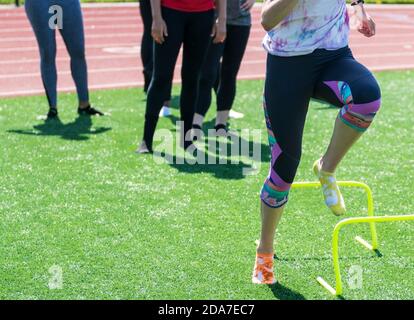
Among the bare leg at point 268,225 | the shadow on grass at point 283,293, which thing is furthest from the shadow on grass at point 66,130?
the shadow on grass at point 283,293

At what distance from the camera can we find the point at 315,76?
12.9ft

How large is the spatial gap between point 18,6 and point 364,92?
17565mm

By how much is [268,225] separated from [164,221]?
1.14m

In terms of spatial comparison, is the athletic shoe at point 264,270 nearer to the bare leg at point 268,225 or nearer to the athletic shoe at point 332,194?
the bare leg at point 268,225

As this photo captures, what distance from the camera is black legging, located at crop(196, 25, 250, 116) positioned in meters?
7.20

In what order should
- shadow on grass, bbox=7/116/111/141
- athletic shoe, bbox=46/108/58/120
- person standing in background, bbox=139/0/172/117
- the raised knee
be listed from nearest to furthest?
the raised knee
shadow on grass, bbox=7/116/111/141
person standing in background, bbox=139/0/172/117
athletic shoe, bbox=46/108/58/120

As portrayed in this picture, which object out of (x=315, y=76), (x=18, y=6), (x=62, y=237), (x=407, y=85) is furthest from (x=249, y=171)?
(x=18, y=6)

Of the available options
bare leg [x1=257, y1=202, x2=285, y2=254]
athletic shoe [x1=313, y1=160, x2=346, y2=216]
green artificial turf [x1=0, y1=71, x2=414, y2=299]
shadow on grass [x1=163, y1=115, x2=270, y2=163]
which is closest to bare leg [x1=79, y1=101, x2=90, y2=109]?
green artificial turf [x1=0, y1=71, x2=414, y2=299]

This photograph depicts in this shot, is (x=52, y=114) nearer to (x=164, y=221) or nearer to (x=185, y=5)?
(x=185, y=5)

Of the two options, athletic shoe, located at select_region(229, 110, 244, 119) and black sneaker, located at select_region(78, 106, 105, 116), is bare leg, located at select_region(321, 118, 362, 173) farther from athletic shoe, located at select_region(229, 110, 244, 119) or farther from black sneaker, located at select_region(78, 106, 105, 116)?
black sneaker, located at select_region(78, 106, 105, 116)

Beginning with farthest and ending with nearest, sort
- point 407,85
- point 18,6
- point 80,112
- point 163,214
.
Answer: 1. point 18,6
2. point 407,85
3. point 80,112
4. point 163,214

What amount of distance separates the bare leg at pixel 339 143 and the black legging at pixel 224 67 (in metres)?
3.20

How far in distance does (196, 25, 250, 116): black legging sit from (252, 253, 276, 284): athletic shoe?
329 cm
